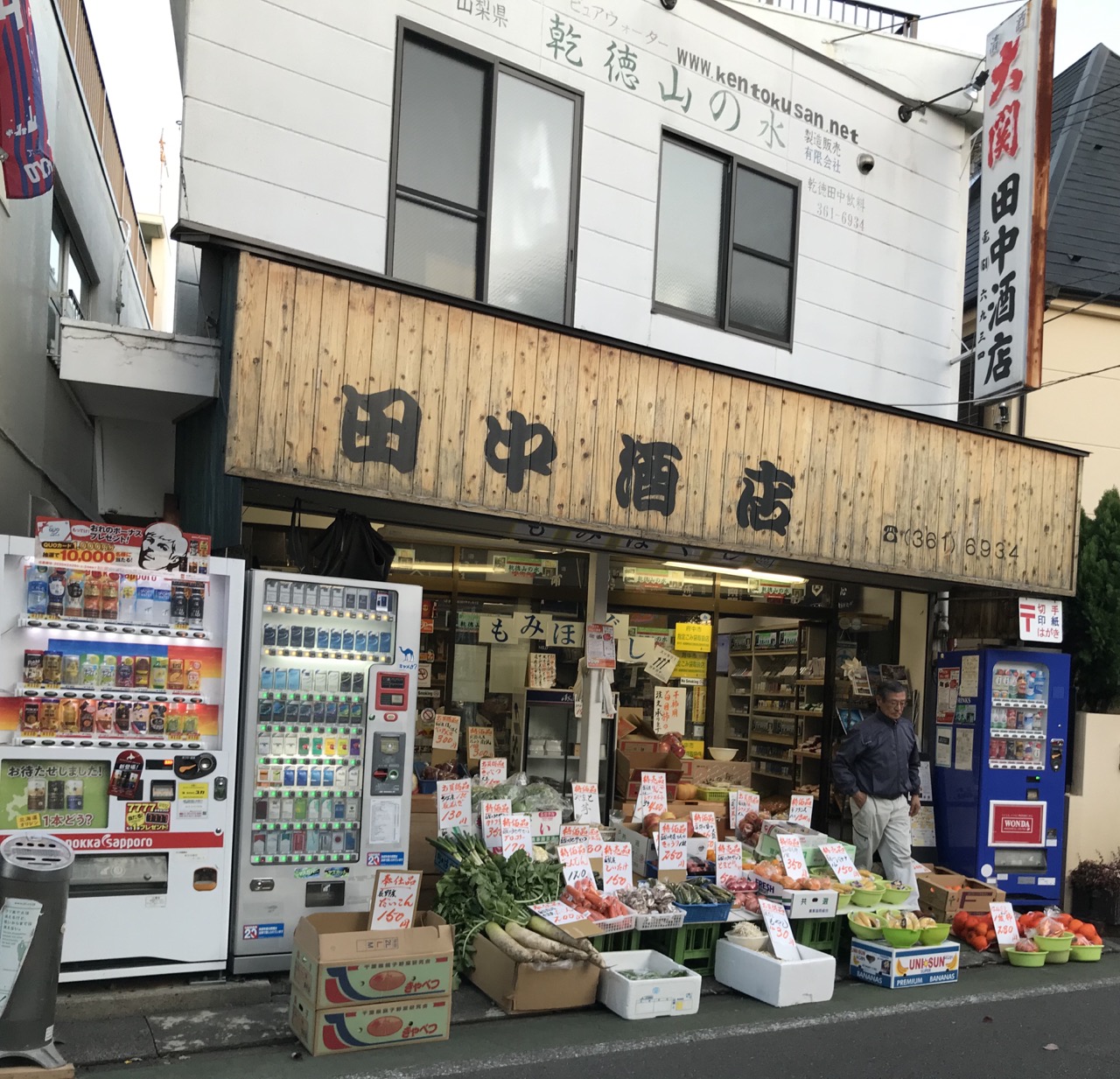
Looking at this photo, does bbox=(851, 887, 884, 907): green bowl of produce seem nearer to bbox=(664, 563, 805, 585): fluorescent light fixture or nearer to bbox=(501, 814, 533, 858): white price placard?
bbox=(501, 814, 533, 858): white price placard

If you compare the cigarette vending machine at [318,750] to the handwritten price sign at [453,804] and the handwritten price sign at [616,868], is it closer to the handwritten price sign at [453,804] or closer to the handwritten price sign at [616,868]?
the handwritten price sign at [453,804]

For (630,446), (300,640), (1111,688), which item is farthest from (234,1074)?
(1111,688)

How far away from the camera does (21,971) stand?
501 centimetres

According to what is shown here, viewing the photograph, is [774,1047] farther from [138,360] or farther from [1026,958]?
[138,360]

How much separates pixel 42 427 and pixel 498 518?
4584 millimetres

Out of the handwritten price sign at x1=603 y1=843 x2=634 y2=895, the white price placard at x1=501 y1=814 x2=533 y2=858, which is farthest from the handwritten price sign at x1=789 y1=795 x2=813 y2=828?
the white price placard at x1=501 y1=814 x2=533 y2=858

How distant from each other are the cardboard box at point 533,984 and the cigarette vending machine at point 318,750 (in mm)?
954

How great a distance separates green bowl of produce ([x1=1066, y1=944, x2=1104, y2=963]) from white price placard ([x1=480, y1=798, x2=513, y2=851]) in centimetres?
498

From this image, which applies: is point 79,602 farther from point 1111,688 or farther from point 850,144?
point 1111,688

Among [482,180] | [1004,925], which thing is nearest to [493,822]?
[1004,925]

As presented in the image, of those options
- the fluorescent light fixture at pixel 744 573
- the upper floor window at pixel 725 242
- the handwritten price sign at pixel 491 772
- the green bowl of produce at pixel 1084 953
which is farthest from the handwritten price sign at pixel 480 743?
the green bowl of produce at pixel 1084 953

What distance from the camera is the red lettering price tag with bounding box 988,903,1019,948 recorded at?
8.76m

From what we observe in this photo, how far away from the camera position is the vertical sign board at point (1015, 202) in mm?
10211

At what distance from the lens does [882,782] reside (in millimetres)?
9430
